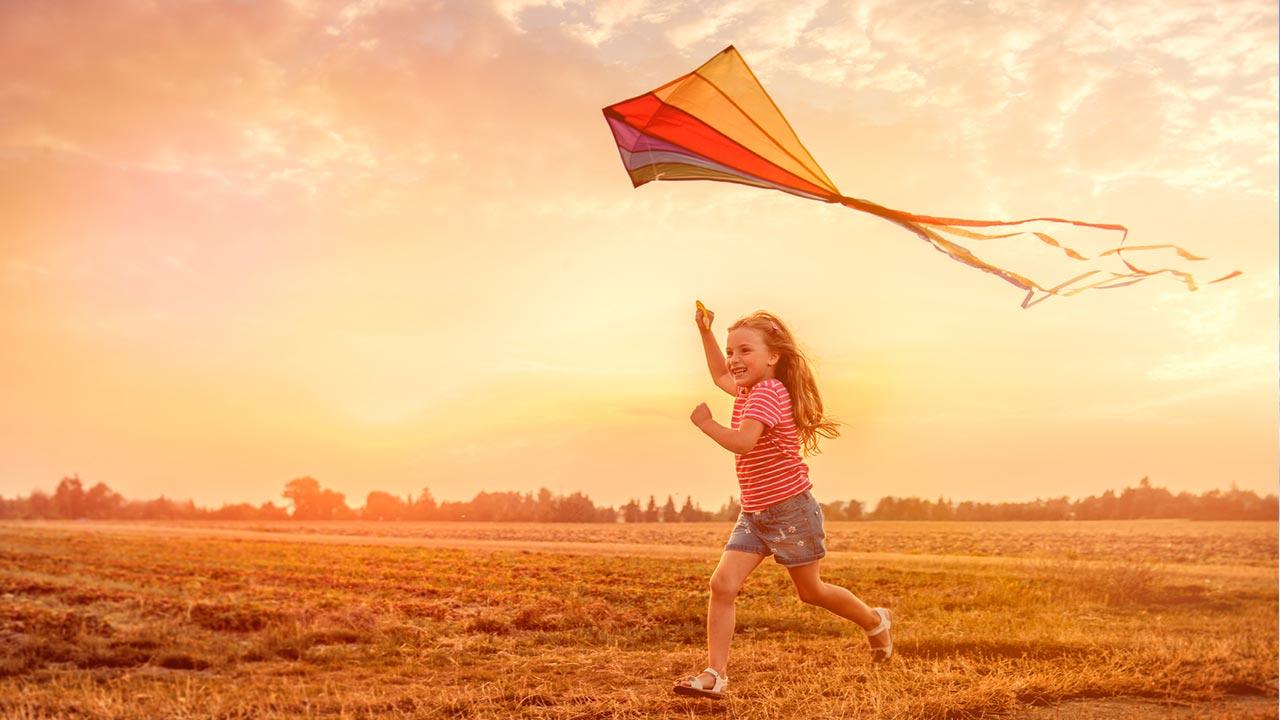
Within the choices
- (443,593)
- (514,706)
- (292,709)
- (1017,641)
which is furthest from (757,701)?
(443,593)

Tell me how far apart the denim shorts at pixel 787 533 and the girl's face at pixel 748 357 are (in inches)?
29.6

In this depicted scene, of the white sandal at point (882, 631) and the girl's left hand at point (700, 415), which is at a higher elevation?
the girl's left hand at point (700, 415)

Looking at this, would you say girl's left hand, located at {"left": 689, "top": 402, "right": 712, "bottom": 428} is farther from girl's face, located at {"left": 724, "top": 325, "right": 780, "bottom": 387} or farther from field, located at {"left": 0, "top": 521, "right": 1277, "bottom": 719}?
field, located at {"left": 0, "top": 521, "right": 1277, "bottom": 719}

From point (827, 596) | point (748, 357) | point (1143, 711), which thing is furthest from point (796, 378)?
point (1143, 711)

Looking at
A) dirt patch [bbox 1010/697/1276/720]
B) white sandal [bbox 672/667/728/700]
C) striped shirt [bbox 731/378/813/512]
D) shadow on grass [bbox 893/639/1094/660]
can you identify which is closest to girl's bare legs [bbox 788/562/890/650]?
striped shirt [bbox 731/378/813/512]

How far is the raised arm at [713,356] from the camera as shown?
5570 mm

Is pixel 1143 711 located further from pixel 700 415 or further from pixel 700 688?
pixel 700 415

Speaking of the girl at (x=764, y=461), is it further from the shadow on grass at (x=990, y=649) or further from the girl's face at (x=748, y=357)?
the shadow on grass at (x=990, y=649)

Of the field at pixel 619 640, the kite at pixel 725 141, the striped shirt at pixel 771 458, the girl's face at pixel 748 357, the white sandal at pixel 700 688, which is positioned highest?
the kite at pixel 725 141

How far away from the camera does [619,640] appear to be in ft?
27.1

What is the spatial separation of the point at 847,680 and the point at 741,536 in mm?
1433

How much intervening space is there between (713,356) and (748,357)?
35 cm

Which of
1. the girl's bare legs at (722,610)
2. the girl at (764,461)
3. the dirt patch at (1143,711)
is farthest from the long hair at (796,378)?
the dirt patch at (1143,711)

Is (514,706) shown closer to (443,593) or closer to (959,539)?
(443,593)
